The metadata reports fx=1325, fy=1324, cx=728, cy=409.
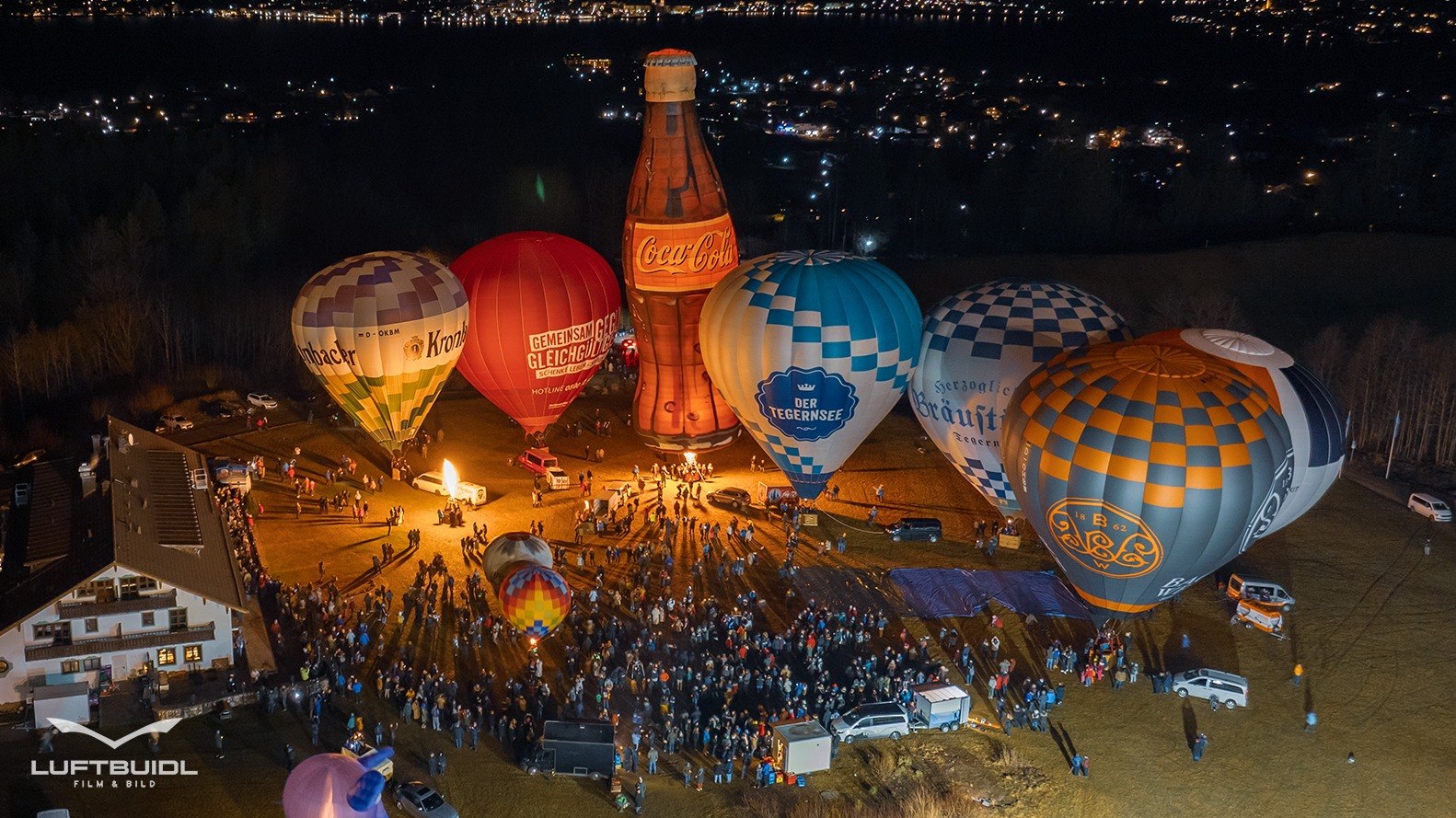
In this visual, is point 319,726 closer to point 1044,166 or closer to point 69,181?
point 69,181

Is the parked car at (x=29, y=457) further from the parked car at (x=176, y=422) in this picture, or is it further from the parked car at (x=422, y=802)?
the parked car at (x=422, y=802)

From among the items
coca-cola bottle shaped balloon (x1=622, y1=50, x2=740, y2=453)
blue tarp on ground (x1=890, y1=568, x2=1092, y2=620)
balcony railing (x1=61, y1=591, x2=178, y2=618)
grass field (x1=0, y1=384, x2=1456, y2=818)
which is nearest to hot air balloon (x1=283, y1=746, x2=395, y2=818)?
grass field (x1=0, y1=384, x2=1456, y2=818)

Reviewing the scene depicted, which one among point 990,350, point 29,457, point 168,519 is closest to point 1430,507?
point 990,350

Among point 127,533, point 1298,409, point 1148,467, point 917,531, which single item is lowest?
point 917,531

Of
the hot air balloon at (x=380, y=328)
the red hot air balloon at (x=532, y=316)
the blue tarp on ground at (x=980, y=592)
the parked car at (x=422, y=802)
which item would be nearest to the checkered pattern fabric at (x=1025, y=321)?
the blue tarp on ground at (x=980, y=592)

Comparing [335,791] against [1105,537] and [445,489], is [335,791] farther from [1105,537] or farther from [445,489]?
[445,489]

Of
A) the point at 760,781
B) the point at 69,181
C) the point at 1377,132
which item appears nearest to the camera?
the point at 760,781

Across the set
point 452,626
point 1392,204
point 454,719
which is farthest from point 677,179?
point 1392,204

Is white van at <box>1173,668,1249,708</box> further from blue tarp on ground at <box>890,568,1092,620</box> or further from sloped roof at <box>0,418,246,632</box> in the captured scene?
sloped roof at <box>0,418,246,632</box>
